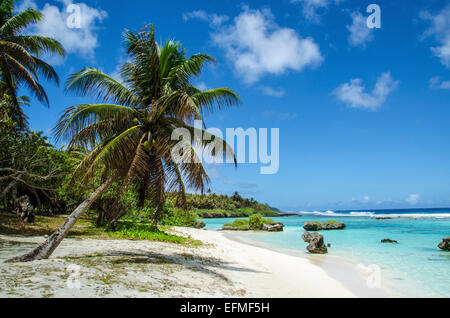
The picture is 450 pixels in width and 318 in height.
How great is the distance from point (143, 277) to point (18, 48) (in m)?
12.1

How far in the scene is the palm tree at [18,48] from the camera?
12750 mm

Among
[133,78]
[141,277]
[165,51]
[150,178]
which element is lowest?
[141,277]

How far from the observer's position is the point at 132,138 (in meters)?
8.28

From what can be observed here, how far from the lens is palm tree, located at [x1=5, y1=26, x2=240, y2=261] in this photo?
7.50 metres

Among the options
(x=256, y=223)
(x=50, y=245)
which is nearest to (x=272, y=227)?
(x=256, y=223)

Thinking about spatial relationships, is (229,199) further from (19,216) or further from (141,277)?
(141,277)

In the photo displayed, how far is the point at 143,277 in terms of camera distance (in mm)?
6430

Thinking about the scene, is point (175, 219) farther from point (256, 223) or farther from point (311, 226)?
point (311, 226)

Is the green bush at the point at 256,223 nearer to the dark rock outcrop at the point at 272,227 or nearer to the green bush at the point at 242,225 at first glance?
the green bush at the point at 242,225

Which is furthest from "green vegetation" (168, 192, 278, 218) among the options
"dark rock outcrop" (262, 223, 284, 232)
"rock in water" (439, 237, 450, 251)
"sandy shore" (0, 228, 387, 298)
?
"sandy shore" (0, 228, 387, 298)

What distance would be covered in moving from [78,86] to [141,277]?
19.1ft

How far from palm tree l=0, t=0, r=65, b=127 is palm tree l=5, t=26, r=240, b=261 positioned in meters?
6.95

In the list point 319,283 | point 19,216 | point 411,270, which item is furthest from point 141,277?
point 19,216

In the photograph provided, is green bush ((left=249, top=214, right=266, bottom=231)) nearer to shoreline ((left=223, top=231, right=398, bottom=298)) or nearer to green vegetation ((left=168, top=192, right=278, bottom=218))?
shoreline ((left=223, top=231, right=398, bottom=298))
